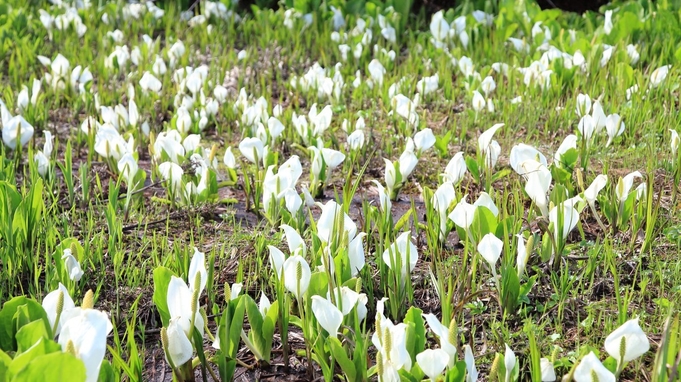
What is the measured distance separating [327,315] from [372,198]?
145 cm

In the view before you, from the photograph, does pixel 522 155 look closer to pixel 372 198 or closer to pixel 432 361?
pixel 372 198

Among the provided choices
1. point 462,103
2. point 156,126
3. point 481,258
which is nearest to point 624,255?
point 481,258

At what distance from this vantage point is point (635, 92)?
3.62 m

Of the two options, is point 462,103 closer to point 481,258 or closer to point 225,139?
point 225,139

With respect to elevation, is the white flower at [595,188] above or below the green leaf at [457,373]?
above

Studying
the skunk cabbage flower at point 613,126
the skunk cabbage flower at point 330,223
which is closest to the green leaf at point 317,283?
the skunk cabbage flower at point 330,223

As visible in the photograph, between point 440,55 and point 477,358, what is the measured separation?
10.5 feet

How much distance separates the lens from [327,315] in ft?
5.53

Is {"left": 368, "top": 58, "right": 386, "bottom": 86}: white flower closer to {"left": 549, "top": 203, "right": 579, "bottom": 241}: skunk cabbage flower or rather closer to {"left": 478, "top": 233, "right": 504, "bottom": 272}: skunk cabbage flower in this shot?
{"left": 549, "top": 203, "right": 579, "bottom": 241}: skunk cabbage flower

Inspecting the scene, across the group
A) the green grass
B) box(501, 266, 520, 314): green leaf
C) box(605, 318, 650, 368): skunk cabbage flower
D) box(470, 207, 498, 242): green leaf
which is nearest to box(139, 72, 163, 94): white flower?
the green grass

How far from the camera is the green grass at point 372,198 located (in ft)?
6.52

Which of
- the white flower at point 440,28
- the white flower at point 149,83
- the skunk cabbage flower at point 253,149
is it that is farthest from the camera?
the white flower at point 440,28

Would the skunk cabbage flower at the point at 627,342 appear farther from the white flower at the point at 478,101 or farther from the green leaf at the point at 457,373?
the white flower at the point at 478,101

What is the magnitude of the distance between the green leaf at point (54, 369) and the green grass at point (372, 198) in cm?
28
